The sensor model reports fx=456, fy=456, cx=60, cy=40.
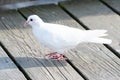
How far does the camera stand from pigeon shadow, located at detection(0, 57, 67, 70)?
134 inches

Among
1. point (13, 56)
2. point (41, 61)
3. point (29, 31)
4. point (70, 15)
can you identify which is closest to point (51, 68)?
point (41, 61)

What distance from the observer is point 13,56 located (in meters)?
3.50

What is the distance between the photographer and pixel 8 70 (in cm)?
333

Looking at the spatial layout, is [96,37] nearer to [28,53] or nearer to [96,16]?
[28,53]

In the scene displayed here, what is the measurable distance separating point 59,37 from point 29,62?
11.7 inches

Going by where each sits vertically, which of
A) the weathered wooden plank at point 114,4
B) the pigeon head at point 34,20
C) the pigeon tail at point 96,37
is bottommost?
the weathered wooden plank at point 114,4

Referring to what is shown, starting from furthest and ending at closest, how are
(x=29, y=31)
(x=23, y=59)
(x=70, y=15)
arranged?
(x=70, y=15) → (x=29, y=31) → (x=23, y=59)

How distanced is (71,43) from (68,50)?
227 mm

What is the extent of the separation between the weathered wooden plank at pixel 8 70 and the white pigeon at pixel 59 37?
0.28 m

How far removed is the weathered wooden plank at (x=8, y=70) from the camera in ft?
10.6

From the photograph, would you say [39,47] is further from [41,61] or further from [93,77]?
[93,77]

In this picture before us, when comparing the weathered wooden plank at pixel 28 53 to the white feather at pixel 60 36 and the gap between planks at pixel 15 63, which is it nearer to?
the gap between planks at pixel 15 63

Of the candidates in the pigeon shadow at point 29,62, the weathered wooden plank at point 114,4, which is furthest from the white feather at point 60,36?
the weathered wooden plank at point 114,4

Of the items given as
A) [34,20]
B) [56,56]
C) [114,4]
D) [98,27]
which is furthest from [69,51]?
[114,4]
